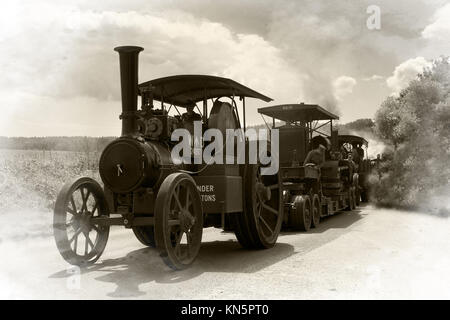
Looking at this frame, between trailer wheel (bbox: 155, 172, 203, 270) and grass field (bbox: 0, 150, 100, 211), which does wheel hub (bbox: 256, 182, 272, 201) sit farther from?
grass field (bbox: 0, 150, 100, 211)

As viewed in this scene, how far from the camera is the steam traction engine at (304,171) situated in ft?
38.1

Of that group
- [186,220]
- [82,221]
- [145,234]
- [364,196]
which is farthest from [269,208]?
[364,196]

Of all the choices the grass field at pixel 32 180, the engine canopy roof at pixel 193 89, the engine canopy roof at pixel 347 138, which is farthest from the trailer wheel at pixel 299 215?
the engine canopy roof at pixel 347 138

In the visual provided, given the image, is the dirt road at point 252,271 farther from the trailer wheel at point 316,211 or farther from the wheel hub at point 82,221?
the trailer wheel at point 316,211

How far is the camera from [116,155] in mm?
6789

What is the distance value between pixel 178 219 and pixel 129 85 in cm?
191

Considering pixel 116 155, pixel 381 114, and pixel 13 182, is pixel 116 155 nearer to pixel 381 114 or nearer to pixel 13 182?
pixel 13 182

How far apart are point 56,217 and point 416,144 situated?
12.5m

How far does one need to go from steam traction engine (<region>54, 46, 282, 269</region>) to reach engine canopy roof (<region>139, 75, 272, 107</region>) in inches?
0.6

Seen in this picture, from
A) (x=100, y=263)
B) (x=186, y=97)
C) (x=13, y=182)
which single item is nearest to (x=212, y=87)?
(x=186, y=97)

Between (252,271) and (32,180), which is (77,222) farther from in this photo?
(32,180)

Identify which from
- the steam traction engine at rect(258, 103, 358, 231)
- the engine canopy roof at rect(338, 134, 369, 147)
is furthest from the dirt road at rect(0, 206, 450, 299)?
the engine canopy roof at rect(338, 134, 369, 147)

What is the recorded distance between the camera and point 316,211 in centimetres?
1266

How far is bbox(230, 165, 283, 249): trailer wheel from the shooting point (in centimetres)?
815
